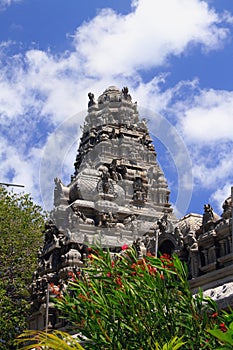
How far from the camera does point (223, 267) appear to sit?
26688 mm

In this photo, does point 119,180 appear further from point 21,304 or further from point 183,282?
point 183,282

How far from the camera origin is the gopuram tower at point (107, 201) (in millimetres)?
37000

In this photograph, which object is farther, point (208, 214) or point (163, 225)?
point (163, 225)

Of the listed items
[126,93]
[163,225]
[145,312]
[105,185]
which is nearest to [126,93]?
[126,93]

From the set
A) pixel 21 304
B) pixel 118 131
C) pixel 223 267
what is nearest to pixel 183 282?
pixel 223 267

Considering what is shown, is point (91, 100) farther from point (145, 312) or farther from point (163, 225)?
point (145, 312)

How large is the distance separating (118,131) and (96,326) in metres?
38.6

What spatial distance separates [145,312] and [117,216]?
1155 inches

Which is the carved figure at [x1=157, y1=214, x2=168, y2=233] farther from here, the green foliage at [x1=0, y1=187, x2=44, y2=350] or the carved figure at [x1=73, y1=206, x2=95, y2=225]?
the green foliage at [x1=0, y1=187, x2=44, y2=350]

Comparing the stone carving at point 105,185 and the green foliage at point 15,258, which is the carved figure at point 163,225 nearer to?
the stone carving at point 105,185

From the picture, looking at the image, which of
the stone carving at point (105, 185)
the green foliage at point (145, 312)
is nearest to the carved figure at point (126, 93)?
the stone carving at point (105, 185)

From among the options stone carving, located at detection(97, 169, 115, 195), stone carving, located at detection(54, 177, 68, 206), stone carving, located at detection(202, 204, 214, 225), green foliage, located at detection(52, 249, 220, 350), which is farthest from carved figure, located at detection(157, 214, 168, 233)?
green foliage, located at detection(52, 249, 220, 350)

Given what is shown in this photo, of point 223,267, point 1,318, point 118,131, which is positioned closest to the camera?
point 223,267

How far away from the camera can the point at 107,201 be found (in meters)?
41.4
